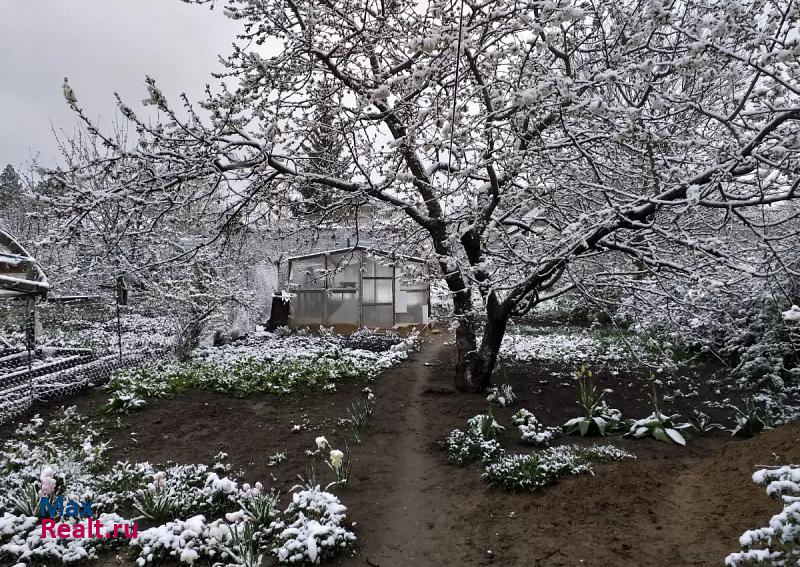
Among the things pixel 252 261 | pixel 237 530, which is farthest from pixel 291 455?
pixel 252 261

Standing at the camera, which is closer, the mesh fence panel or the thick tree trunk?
the thick tree trunk

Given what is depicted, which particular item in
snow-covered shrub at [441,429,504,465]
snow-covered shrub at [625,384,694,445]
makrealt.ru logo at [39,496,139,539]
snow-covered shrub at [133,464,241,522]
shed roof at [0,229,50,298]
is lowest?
makrealt.ru logo at [39,496,139,539]

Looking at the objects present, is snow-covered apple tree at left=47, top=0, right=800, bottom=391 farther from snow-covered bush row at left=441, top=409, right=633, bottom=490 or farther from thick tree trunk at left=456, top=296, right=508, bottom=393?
snow-covered bush row at left=441, top=409, right=633, bottom=490

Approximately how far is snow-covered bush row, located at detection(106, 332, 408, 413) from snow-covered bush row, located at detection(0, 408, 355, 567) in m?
2.37

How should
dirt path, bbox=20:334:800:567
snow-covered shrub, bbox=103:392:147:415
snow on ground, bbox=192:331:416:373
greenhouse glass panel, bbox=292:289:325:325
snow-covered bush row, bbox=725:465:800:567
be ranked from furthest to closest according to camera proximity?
1. greenhouse glass panel, bbox=292:289:325:325
2. snow on ground, bbox=192:331:416:373
3. snow-covered shrub, bbox=103:392:147:415
4. dirt path, bbox=20:334:800:567
5. snow-covered bush row, bbox=725:465:800:567

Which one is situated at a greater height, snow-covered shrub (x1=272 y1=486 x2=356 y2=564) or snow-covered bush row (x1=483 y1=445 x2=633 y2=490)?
snow-covered bush row (x1=483 y1=445 x2=633 y2=490)

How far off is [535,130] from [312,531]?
402 cm

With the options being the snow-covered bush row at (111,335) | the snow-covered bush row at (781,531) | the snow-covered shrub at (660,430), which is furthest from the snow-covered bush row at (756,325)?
the snow-covered bush row at (111,335)

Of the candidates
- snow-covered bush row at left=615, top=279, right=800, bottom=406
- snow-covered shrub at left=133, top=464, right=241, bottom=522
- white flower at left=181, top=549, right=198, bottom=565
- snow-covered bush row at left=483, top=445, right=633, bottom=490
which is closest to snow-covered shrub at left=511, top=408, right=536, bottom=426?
snow-covered bush row at left=483, top=445, right=633, bottom=490

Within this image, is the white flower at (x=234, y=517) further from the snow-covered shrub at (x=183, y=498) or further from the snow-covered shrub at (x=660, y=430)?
the snow-covered shrub at (x=660, y=430)

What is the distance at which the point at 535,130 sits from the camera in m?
4.79

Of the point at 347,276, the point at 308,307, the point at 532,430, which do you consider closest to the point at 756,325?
the point at 532,430

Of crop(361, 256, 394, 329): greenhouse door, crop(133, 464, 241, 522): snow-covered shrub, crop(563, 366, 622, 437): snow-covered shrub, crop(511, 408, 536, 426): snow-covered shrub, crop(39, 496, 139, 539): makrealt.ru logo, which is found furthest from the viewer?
crop(361, 256, 394, 329): greenhouse door

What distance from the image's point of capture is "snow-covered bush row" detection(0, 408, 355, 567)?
329 centimetres
